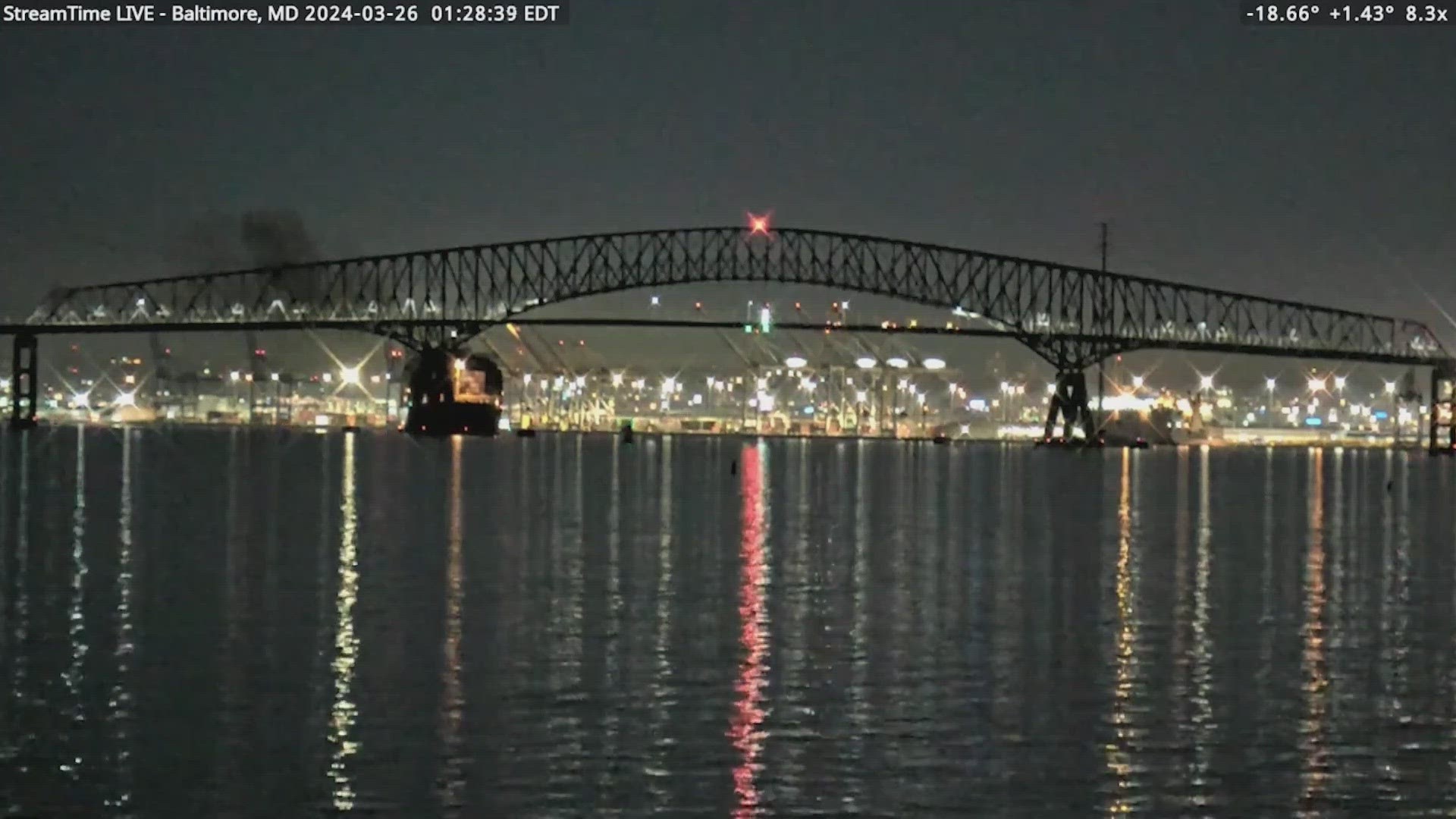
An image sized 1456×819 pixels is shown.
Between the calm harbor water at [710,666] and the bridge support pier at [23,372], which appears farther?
the bridge support pier at [23,372]

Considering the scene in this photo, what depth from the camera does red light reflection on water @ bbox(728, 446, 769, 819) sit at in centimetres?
1641

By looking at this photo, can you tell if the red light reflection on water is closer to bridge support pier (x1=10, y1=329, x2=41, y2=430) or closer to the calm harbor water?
the calm harbor water

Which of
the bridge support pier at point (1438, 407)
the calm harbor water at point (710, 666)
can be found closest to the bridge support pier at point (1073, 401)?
the bridge support pier at point (1438, 407)

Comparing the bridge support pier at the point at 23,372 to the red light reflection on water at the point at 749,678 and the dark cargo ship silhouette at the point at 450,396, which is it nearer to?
the dark cargo ship silhouette at the point at 450,396

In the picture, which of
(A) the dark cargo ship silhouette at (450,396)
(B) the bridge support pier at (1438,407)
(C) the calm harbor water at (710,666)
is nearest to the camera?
(C) the calm harbor water at (710,666)

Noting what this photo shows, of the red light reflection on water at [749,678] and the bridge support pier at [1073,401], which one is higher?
the bridge support pier at [1073,401]

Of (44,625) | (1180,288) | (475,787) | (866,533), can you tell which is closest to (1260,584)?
(866,533)

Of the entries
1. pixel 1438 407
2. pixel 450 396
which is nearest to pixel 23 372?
pixel 450 396

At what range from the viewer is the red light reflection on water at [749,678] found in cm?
1641

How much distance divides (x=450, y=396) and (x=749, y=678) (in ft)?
446

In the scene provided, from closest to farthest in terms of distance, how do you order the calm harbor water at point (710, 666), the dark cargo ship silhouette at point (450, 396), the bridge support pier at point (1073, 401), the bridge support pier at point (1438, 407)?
the calm harbor water at point (710, 666) < the bridge support pier at point (1073, 401) < the dark cargo ship silhouette at point (450, 396) < the bridge support pier at point (1438, 407)

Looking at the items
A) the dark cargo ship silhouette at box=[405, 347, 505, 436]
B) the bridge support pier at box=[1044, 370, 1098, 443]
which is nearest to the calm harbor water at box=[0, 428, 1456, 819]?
the bridge support pier at box=[1044, 370, 1098, 443]

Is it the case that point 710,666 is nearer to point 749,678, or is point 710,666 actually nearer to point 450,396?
point 749,678

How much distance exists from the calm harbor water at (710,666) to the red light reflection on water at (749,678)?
59 millimetres
